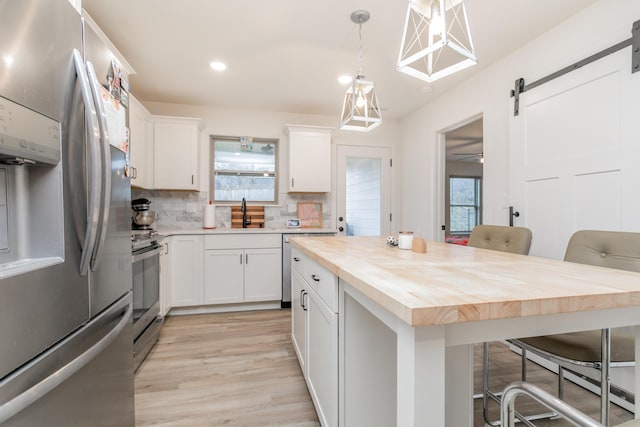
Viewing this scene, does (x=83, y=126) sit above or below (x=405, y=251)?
above

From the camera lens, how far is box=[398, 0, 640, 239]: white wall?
1901 millimetres

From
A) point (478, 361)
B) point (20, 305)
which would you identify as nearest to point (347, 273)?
point (20, 305)

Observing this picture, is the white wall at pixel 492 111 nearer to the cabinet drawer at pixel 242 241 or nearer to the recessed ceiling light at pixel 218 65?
the cabinet drawer at pixel 242 241

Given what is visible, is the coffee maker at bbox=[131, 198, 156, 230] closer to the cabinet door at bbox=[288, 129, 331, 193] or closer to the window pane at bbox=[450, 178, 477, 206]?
the cabinet door at bbox=[288, 129, 331, 193]

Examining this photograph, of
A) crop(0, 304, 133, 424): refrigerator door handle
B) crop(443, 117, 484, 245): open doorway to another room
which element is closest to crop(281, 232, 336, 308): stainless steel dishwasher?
crop(0, 304, 133, 424): refrigerator door handle

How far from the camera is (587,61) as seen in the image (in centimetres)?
195

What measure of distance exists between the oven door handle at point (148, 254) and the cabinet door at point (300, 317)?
114 cm

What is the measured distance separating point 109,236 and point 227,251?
88.4 inches

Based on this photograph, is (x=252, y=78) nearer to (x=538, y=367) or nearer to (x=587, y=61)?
(x=587, y=61)

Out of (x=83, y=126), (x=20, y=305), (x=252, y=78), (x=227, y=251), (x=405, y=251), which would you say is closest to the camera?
(x=20, y=305)

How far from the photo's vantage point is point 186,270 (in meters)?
3.22

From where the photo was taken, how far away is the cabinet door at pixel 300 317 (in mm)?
1838

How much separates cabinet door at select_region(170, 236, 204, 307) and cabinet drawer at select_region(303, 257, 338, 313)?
194 cm

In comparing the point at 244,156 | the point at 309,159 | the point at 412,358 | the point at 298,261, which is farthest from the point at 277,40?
the point at 412,358
